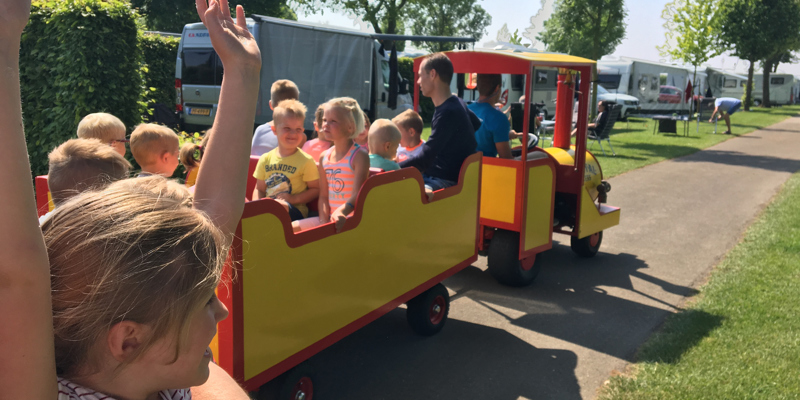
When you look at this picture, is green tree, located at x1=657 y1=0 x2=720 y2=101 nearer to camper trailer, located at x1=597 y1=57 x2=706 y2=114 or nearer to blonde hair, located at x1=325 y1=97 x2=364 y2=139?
camper trailer, located at x1=597 y1=57 x2=706 y2=114

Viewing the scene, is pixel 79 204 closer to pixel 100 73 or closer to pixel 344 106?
pixel 344 106

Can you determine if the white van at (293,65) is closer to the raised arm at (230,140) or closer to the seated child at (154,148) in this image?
the seated child at (154,148)

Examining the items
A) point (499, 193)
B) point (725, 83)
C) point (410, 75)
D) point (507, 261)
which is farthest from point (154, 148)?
point (725, 83)

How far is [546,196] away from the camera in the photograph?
5.67 metres

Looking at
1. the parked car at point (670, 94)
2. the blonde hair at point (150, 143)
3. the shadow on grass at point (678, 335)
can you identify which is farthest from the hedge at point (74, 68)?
the parked car at point (670, 94)

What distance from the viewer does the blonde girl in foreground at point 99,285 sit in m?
0.69

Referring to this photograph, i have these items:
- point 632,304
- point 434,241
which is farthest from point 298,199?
point 632,304

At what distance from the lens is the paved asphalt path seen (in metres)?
3.83

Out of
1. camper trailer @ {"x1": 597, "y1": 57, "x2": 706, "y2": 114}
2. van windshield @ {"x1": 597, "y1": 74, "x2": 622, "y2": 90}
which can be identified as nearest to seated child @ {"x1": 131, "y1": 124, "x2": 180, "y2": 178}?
camper trailer @ {"x1": 597, "y1": 57, "x2": 706, "y2": 114}

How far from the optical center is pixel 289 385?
3.15m

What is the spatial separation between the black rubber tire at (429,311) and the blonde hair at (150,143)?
1984 mm

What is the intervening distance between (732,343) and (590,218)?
2220mm

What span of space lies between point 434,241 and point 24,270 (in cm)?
367

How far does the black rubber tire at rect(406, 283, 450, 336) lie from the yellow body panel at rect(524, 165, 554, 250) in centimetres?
116
